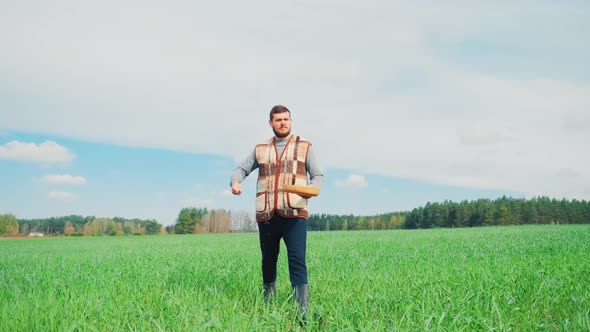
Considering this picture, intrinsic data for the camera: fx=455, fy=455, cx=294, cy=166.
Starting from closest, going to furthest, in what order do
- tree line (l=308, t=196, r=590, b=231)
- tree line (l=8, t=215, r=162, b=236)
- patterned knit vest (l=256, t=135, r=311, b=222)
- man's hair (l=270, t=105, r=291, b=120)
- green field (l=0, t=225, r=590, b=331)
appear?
green field (l=0, t=225, r=590, b=331)
patterned knit vest (l=256, t=135, r=311, b=222)
man's hair (l=270, t=105, r=291, b=120)
tree line (l=308, t=196, r=590, b=231)
tree line (l=8, t=215, r=162, b=236)

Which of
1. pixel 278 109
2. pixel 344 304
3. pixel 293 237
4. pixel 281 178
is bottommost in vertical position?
pixel 344 304

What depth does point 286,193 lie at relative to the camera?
5086 mm

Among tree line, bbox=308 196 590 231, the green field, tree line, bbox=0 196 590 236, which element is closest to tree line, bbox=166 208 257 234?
tree line, bbox=0 196 590 236

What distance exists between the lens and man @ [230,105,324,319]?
16.8 feet

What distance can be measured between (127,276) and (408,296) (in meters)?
5.56

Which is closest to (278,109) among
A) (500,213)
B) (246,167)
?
(246,167)

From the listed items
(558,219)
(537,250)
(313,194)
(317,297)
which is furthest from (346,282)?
(558,219)

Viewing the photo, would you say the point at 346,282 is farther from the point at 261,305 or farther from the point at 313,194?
the point at 313,194

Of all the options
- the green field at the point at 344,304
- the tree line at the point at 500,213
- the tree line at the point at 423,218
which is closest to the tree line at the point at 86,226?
the tree line at the point at 423,218

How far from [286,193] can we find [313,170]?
518 millimetres

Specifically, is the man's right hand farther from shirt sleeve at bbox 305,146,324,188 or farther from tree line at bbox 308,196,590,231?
tree line at bbox 308,196,590,231

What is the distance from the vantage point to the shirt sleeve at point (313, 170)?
5.37m

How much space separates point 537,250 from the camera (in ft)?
43.4

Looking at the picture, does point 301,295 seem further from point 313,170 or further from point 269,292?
point 313,170
